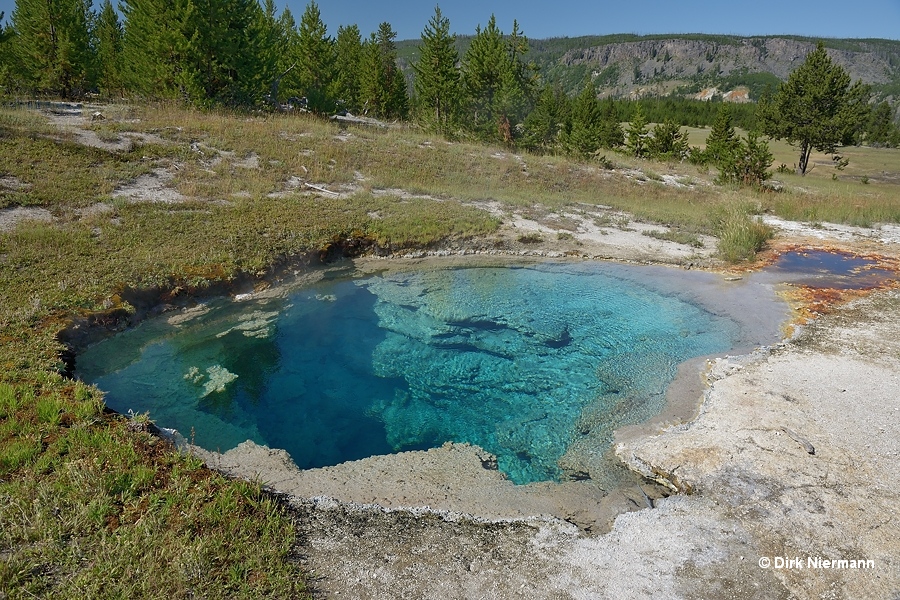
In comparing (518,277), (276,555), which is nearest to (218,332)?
(276,555)

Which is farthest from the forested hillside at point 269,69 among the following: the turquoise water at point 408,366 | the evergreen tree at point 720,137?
the turquoise water at point 408,366

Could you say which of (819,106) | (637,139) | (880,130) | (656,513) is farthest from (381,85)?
(880,130)

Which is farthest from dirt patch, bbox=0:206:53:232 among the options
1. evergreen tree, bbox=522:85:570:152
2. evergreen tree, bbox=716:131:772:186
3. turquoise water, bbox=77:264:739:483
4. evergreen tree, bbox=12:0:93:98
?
evergreen tree, bbox=716:131:772:186

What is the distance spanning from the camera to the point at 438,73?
33375 millimetres

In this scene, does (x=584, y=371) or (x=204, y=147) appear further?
(x=204, y=147)

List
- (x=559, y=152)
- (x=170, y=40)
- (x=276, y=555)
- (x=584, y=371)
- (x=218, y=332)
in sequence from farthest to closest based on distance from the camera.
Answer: (x=559, y=152), (x=170, y=40), (x=218, y=332), (x=584, y=371), (x=276, y=555)

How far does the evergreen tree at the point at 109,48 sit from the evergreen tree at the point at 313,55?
1133 centimetres

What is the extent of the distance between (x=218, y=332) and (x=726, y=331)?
954 centimetres

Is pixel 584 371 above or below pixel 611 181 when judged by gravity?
below

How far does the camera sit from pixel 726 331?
9.66 m

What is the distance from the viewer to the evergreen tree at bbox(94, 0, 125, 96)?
33.7 metres

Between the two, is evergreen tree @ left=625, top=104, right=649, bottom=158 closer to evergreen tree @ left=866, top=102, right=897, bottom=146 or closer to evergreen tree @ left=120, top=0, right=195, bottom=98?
evergreen tree @ left=120, top=0, right=195, bottom=98

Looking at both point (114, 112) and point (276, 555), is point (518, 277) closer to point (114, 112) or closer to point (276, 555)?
point (276, 555)

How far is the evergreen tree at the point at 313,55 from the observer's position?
1414 inches
